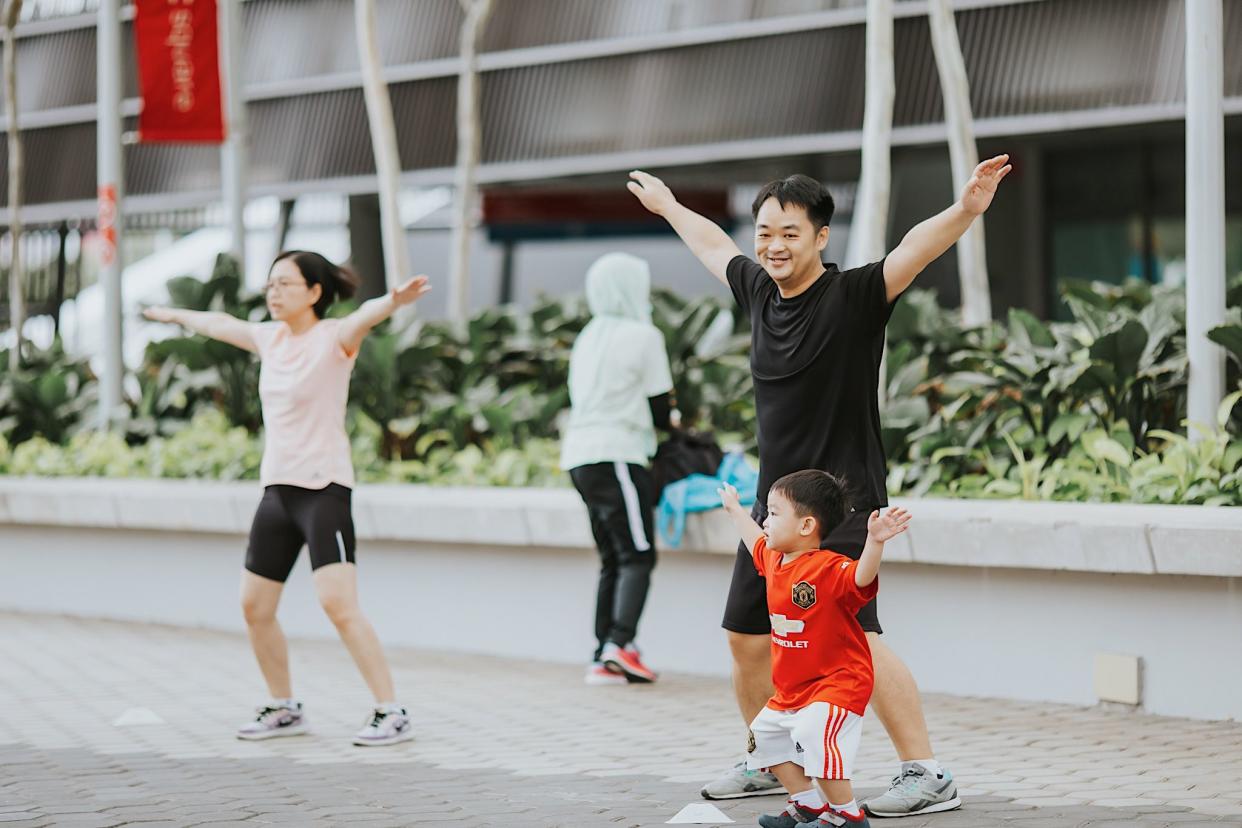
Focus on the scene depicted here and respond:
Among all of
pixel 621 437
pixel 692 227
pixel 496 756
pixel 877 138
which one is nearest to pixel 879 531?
pixel 692 227

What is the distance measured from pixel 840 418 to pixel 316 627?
549 cm

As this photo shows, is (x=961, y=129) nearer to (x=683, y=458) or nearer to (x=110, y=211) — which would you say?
(x=683, y=458)

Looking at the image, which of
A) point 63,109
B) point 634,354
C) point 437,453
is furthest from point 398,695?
point 63,109

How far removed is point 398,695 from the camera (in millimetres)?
7992

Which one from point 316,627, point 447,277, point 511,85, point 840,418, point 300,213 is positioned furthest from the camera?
point 300,213

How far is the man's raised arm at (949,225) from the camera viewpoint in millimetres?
4777

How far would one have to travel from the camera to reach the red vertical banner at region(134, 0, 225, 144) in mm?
13344

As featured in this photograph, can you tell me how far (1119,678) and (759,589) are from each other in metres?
2.43

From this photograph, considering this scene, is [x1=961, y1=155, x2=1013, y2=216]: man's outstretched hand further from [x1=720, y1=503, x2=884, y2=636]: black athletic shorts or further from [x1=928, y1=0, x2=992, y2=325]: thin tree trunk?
[x1=928, y1=0, x2=992, y2=325]: thin tree trunk

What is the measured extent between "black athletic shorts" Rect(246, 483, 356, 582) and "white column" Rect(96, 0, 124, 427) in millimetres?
6188

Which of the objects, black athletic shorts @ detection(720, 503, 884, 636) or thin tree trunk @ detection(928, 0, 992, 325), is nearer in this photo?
black athletic shorts @ detection(720, 503, 884, 636)

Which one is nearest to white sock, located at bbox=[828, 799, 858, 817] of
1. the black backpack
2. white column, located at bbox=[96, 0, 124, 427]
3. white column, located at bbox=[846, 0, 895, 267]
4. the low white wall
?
the low white wall

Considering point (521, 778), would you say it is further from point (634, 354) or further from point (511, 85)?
point (511, 85)

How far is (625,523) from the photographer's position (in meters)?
8.20
